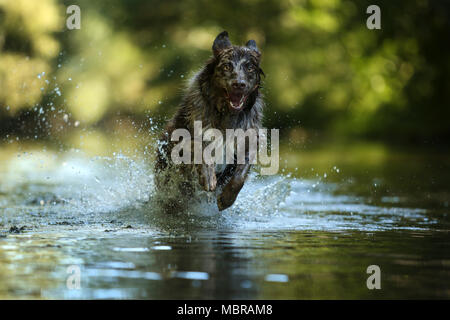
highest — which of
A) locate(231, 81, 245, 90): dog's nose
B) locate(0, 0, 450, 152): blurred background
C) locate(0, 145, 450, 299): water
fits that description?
locate(0, 0, 450, 152): blurred background

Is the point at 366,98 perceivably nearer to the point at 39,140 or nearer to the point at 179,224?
the point at 39,140

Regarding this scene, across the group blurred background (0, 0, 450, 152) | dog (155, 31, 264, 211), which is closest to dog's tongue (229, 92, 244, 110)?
dog (155, 31, 264, 211)

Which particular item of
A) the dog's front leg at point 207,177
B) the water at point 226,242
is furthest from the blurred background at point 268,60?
the dog's front leg at point 207,177

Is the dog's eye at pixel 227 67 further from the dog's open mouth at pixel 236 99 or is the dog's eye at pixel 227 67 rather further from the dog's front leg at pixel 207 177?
the dog's front leg at pixel 207 177

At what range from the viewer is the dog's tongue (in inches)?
320

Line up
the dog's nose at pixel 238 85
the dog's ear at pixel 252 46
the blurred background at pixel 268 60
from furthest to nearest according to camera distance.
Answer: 1. the blurred background at pixel 268 60
2. the dog's ear at pixel 252 46
3. the dog's nose at pixel 238 85

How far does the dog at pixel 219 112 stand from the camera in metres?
8.14

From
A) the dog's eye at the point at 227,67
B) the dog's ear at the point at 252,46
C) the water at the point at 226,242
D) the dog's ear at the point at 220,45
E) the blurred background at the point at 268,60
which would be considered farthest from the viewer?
the blurred background at the point at 268,60

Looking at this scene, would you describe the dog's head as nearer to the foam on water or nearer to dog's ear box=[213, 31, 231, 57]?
dog's ear box=[213, 31, 231, 57]

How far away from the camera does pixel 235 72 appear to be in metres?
8.09

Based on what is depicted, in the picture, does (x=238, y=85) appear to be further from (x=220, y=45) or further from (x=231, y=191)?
(x=231, y=191)

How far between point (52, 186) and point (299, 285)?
845cm

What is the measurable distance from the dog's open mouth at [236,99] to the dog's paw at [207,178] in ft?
2.22

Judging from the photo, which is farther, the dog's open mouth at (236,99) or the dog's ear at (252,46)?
the dog's ear at (252,46)
